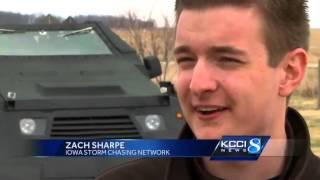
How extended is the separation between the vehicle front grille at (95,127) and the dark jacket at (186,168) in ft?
13.2

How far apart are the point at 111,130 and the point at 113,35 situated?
1.87m

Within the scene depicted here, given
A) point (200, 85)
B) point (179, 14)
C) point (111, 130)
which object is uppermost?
point (179, 14)

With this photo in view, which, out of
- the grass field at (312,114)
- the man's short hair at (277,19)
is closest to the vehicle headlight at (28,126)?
the man's short hair at (277,19)

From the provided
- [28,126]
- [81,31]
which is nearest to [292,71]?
[28,126]

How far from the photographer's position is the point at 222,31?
4.89 feet

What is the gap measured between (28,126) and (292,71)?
427 centimetres

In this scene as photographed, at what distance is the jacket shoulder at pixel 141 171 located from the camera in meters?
1.66

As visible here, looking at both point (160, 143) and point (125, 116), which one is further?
point (125, 116)

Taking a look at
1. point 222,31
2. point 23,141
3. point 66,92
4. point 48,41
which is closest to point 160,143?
point 222,31

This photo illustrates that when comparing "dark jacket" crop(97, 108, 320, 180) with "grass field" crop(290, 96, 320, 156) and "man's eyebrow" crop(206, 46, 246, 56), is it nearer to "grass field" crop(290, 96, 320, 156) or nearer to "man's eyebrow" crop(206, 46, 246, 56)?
"man's eyebrow" crop(206, 46, 246, 56)

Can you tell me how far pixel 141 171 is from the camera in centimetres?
167

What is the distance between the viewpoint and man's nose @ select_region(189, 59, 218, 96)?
1482 millimetres

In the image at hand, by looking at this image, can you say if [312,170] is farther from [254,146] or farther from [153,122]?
[153,122]

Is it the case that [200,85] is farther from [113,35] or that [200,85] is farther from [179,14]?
[113,35]
